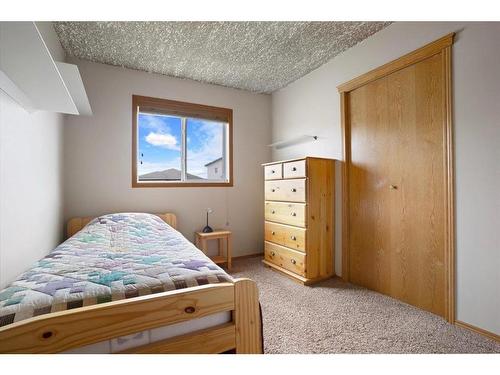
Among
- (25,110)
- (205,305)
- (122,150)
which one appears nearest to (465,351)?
(205,305)

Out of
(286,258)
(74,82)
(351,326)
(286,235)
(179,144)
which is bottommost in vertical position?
(351,326)

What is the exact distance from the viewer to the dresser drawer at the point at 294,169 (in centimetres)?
245

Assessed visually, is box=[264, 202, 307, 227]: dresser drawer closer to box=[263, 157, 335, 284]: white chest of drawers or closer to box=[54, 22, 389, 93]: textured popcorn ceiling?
box=[263, 157, 335, 284]: white chest of drawers

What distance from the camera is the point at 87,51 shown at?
2443mm

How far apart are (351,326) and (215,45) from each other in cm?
266

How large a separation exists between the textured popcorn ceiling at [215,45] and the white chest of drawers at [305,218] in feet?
3.72

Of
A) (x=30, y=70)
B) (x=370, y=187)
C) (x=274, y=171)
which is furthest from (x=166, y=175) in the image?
(x=370, y=187)

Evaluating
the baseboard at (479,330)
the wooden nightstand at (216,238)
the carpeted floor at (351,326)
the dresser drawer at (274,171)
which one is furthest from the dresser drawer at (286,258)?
the baseboard at (479,330)

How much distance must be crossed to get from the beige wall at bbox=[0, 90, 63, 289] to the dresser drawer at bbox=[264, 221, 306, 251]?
2161mm

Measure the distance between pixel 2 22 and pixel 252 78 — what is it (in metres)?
2.65

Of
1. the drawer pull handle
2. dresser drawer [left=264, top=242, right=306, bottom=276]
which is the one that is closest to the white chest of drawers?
dresser drawer [left=264, top=242, right=306, bottom=276]

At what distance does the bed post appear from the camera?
0.93m

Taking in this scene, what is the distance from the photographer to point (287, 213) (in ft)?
8.77

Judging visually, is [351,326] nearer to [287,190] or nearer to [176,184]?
[287,190]
